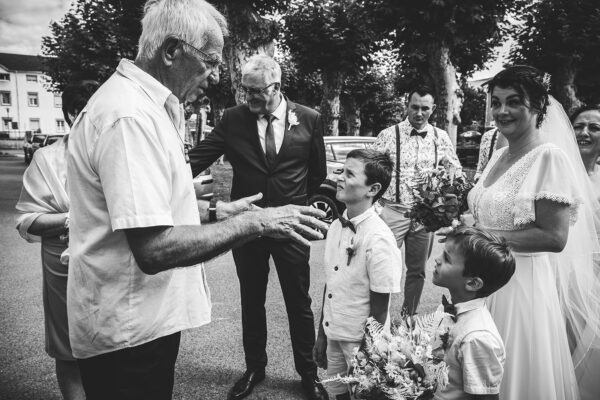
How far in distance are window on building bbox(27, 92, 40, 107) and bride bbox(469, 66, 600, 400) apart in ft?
250

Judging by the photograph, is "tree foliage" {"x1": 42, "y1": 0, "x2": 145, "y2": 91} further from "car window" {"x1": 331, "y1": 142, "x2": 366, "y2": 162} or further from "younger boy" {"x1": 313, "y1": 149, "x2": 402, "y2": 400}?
"younger boy" {"x1": 313, "y1": 149, "x2": 402, "y2": 400}

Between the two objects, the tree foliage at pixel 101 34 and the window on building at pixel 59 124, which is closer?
the tree foliage at pixel 101 34

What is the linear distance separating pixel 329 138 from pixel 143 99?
26.2ft

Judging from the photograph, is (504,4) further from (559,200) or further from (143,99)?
(143,99)

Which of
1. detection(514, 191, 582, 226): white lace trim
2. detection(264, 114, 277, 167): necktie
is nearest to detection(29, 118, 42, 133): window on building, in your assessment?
detection(264, 114, 277, 167): necktie

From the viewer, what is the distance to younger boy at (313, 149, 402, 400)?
243 centimetres

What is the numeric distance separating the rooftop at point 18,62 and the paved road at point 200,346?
69765 mm

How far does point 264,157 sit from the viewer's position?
3.21 meters

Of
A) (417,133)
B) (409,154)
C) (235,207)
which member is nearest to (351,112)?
(417,133)

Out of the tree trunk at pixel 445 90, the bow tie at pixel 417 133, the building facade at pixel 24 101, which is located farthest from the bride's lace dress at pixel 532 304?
the building facade at pixel 24 101

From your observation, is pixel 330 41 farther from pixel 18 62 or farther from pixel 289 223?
pixel 18 62

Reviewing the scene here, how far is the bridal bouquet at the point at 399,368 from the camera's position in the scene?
1.44 metres

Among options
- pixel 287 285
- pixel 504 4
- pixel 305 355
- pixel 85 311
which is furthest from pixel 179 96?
pixel 504 4

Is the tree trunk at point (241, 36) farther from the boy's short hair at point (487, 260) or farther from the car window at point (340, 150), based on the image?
the boy's short hair at point (487, 260)
